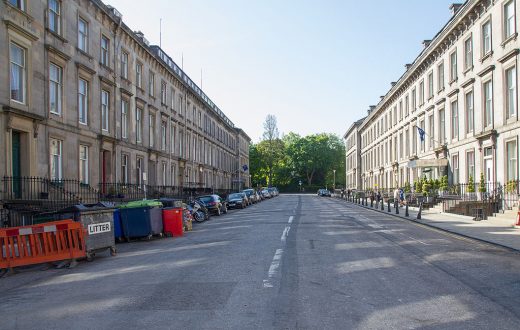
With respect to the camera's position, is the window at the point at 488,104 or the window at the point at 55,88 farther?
the window at the point at 488,104

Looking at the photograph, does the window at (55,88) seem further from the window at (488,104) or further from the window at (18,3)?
the window at (488,104)

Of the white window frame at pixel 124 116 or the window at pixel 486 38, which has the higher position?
the window at pixel 486 38

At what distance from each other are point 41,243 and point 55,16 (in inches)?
574

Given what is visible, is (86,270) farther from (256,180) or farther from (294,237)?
(256,180)

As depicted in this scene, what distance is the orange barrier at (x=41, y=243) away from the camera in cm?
1182

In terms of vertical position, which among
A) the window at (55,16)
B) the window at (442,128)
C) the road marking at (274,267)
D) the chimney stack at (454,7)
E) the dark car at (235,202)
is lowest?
the dark car at (235,202)

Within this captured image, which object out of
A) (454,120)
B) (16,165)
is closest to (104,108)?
(16,165)

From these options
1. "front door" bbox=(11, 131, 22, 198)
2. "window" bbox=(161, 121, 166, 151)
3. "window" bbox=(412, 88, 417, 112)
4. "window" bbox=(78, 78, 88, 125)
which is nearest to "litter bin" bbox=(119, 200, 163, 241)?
"front door" bbox=(11, 131, 22, 198)

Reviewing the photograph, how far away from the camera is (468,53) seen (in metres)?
32.5

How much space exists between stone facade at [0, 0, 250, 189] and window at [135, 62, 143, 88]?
62mm

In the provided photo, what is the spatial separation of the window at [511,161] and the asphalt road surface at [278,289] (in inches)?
520

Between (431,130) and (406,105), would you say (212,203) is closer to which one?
(431,130)

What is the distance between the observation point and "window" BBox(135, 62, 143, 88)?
116 feet

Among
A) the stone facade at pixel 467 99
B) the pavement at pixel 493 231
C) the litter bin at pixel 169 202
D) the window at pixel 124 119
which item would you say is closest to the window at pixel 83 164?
the window at pixel 124 119
